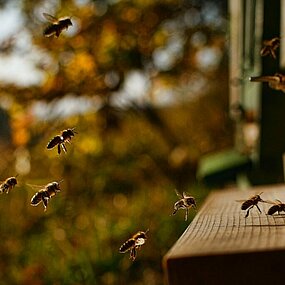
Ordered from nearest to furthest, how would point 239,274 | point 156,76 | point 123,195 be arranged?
point 239,274 < point 123,195 < point 156,76

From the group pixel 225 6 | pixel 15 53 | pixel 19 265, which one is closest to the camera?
pixel 19 265

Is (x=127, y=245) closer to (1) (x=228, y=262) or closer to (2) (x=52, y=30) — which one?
(1) (x=228, y=262)

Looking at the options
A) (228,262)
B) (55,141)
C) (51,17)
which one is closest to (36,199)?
(55,141)

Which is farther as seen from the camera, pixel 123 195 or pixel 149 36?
pixel 149 36

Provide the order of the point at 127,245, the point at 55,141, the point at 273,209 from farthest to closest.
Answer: the point at 55,141
the point at 127,245
the point at 273,209

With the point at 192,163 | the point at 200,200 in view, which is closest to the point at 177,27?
the point at 192,163

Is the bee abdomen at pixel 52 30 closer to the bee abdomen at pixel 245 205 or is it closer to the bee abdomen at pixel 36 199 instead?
the bee abdomen at pixel 36 199

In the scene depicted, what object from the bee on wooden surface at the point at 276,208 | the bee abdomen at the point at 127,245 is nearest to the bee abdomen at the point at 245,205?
the bee on wooden surface at the point at 276,208

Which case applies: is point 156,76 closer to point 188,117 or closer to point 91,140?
point 91,140
